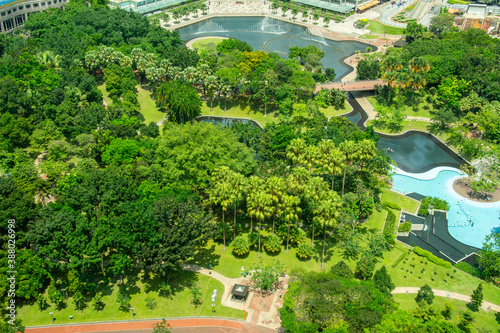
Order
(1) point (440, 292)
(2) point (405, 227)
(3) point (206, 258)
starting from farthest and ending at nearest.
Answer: (2) point (405, 227) < (3) point (206, 258) < (1) point (440, 292)

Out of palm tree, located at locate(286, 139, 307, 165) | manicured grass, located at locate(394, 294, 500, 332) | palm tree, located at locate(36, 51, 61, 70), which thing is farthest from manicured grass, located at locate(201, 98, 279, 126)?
manicured grass, located at locate(394, 294, 500, 332)

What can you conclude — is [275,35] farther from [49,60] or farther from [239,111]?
[49,60]

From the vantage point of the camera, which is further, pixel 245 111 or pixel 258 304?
pixel 245 111

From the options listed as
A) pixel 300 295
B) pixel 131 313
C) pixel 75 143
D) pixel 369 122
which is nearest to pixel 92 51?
pixel 75 143

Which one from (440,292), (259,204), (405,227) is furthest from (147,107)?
(440,292)

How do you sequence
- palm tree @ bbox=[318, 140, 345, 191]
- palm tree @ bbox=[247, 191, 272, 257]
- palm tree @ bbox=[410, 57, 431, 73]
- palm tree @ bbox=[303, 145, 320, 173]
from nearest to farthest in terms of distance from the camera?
palm tree @ bbox=[247, 191, 272, 257] → palm tree @ bbox=[318, 140, 345, 191] → palm tree @ bbox=[303, 145, 320, 173] → palm tree @ bbox=[410, 57, 431, 73]

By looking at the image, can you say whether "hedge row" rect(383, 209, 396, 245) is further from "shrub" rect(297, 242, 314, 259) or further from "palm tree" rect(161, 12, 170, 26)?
"palm tree" rect(161, 12, 170, 26)
